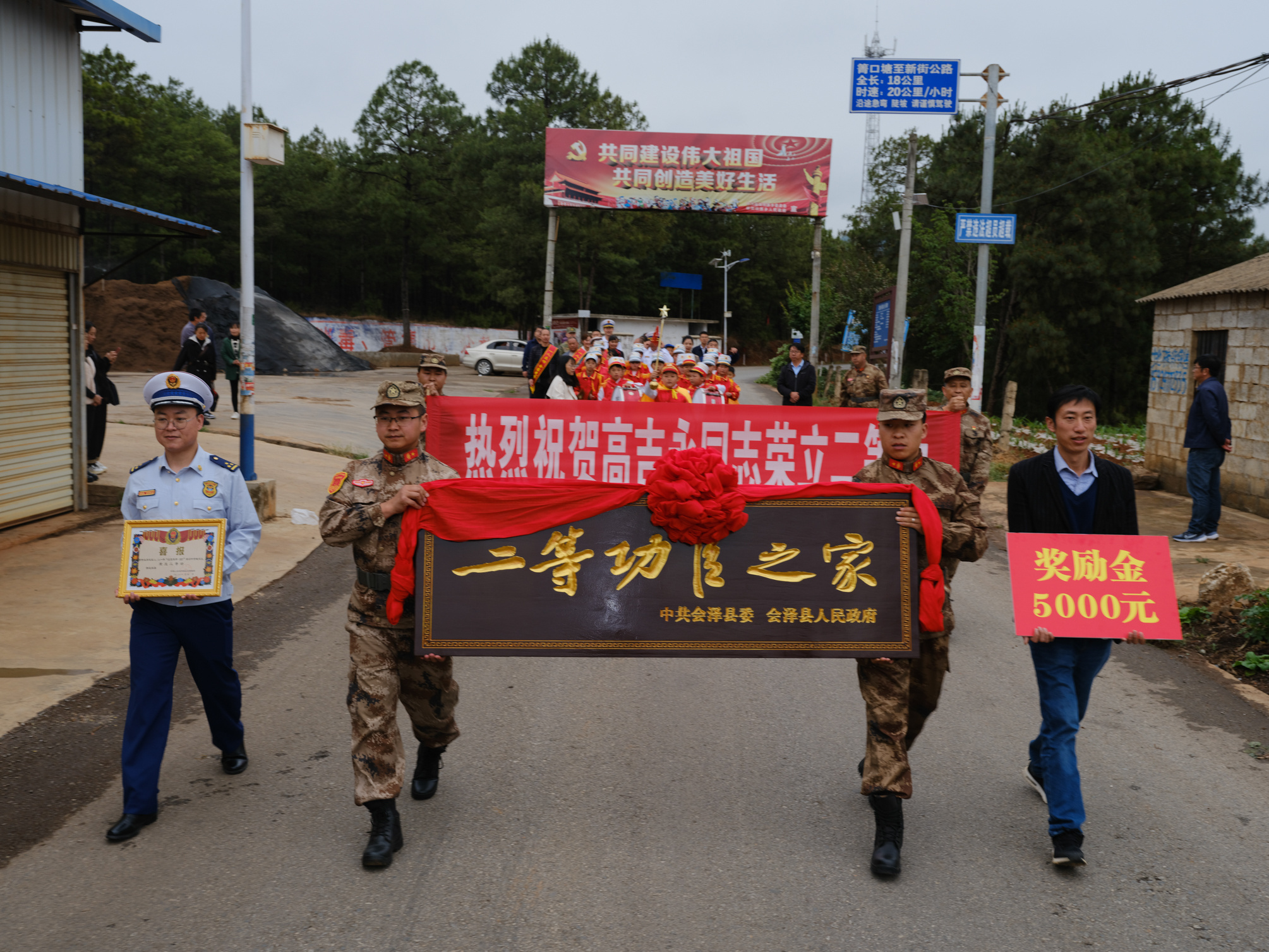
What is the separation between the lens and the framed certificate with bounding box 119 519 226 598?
163 inches

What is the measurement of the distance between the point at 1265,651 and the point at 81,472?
1112 centimetres

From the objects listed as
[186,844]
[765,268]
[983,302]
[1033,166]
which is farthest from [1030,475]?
[765,268]

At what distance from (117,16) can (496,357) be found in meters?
31.0

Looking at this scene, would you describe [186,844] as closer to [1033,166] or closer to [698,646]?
[698,646]

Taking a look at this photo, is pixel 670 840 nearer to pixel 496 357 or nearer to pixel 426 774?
pixel 426 774

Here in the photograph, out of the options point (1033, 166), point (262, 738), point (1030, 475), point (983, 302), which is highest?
point (1033, 166)

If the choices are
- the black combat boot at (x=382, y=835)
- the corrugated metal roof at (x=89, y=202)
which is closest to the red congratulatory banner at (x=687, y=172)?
the corrugated metal roof at (x=89, y=202)

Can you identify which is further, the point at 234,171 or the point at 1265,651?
the point at 234,171

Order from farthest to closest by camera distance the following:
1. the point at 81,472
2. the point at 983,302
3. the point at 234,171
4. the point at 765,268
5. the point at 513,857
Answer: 1. the point at 765,268
2. the point at 234,171
3. the point at 983,302
4. the point at 81,472
5. the point at 513,857

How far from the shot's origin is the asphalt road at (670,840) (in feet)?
11.2

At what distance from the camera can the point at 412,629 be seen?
4074 mm

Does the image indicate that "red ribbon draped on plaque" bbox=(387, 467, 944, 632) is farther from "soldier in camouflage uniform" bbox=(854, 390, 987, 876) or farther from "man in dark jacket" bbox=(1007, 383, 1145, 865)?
"man in dark jacket" bbox=(1007, 383, 1145, 865)

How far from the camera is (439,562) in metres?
3.96

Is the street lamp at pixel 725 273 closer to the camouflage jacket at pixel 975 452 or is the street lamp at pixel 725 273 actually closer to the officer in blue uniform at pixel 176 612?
the camouflage jacket at pixel 975 452
